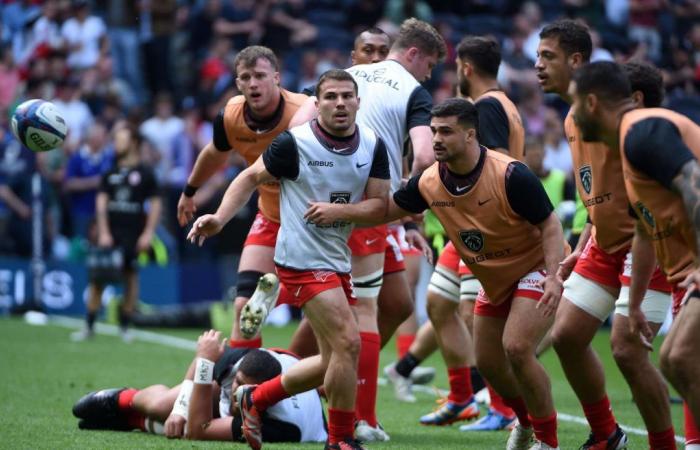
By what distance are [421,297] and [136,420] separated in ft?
22.8

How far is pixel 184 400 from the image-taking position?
7.93m

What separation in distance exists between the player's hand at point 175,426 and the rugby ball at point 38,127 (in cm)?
270

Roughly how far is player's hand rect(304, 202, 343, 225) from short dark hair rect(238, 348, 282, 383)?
1.11 meters

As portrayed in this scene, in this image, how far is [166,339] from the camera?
16328 millimetres

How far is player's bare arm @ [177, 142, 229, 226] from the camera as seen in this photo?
360 inches

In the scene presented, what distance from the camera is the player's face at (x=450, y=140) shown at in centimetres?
713

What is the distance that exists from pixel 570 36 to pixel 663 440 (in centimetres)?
238

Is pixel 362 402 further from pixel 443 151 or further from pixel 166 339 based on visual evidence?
pixel 166 339

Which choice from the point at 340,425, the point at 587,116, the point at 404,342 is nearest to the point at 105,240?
the point at 404,342

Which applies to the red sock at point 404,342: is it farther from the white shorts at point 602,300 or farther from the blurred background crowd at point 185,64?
the blurred background crowd at point 185,64

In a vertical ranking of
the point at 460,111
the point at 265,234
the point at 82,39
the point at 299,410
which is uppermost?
the point at 82,39

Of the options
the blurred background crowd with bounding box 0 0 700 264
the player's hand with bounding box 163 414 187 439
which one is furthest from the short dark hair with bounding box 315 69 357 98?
the blurred background crowd with bounding box 0 0 700 264

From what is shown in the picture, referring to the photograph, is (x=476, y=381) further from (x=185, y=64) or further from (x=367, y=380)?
(x=185, y=64)

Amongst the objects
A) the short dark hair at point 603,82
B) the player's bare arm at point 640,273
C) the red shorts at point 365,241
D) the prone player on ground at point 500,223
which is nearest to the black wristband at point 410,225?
the red shorts at point 365,241
